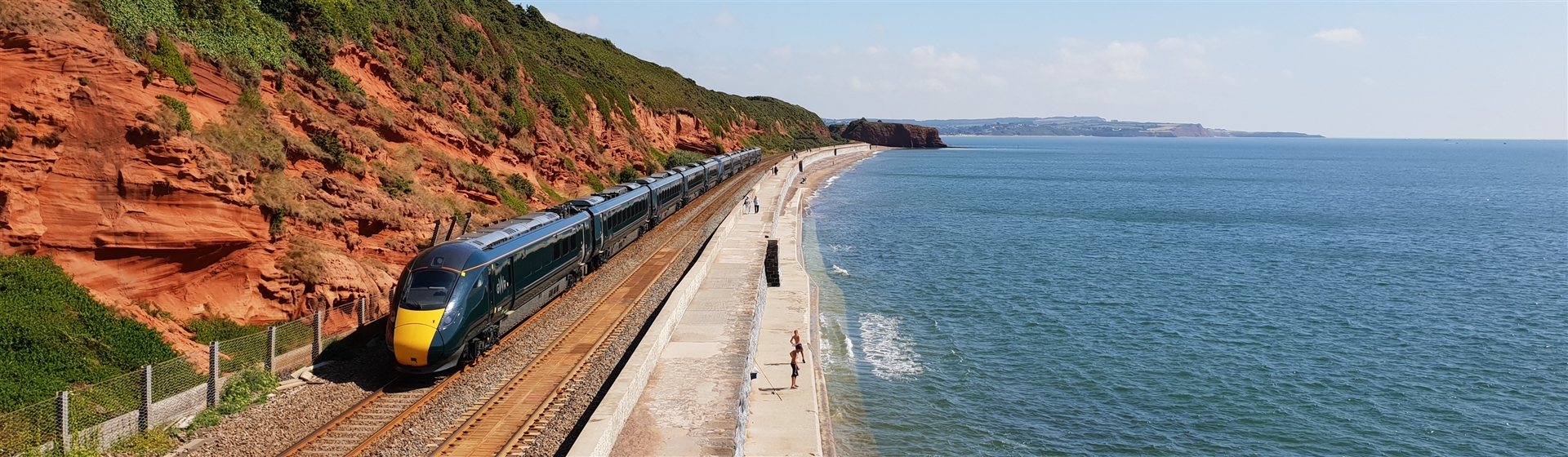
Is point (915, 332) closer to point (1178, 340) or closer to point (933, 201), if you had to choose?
point (1178, 340)

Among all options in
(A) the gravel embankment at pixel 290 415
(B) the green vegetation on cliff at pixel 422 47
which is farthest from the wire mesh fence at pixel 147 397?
(B) the green vegetation on cliff at pixel 422 47

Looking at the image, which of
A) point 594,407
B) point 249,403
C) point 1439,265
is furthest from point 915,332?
point 1439,265

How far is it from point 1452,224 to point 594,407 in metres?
69.8

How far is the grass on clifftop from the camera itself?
45.8ft

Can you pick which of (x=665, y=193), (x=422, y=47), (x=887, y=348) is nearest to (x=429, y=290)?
(x=887, y=348)

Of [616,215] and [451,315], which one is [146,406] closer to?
[451,315]

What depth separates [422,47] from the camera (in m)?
35.1

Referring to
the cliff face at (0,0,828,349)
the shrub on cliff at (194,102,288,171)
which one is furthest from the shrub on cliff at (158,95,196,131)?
the shrub on cliff at (194,102,288,171)

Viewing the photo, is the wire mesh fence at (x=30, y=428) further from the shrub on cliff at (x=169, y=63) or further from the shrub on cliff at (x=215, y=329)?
the shrub on cliff at (x=169, y=63)

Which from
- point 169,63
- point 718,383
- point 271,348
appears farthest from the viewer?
point 169,63

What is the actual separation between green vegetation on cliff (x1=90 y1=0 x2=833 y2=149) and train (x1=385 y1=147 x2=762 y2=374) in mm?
8099

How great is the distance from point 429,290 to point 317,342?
10.3 feet

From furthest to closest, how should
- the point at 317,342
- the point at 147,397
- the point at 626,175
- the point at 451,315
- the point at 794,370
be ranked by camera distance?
1. the point at 626,175
2. the point at 794,370
3. the point at 317,342
4. the point at 451,315
5. the point at 147,397

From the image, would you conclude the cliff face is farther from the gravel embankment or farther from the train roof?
the train roof
